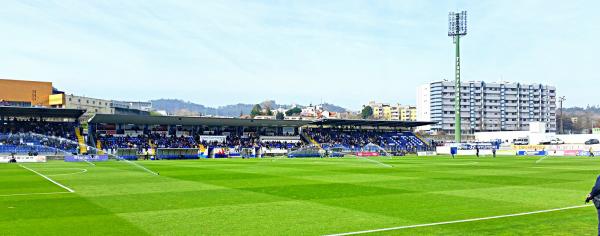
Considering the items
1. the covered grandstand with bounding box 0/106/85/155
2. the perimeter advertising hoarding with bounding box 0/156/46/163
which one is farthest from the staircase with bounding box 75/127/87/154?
the perimeter advertising hoarding with bounding box 0/156/46/163

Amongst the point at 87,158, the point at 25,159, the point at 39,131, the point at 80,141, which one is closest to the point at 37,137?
the point at 39,131

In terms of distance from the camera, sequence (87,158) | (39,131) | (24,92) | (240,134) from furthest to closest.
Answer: (24,92)
(240,134)
(39,131)
(87,158)

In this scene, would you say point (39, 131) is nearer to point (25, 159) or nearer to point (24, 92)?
point (25, 159)

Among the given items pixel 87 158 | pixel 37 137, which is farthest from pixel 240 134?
pixel 87 158

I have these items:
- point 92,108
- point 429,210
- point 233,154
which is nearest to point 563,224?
point 429,210

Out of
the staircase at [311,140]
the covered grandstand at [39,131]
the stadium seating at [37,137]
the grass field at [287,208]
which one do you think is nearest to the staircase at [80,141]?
the covered grandstand at [39,131]

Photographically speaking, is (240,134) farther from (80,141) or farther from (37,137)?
(37,137)

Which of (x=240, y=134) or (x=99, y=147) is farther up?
(x=240, y=134)

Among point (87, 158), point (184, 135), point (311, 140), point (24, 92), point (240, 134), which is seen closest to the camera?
point (87, 158)

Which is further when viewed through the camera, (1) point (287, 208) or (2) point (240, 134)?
(2) point (240, 134)

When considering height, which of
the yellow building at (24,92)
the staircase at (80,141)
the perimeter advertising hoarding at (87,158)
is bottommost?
the perimeter advertising hoarding at (87,158)

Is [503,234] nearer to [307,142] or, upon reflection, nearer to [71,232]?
[71,232]

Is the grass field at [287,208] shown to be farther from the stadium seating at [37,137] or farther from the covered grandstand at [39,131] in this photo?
the covered grandstand at [39,131]

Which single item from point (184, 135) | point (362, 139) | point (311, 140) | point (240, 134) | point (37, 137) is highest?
point (240, 134)
